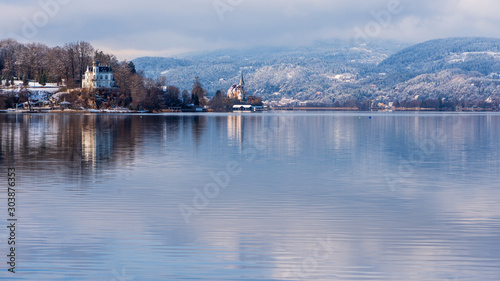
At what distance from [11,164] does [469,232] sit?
25423mm

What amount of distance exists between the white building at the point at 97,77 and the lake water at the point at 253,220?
160893mm

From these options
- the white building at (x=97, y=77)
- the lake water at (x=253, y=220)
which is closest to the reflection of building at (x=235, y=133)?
the lake water at (x=253, y=220)

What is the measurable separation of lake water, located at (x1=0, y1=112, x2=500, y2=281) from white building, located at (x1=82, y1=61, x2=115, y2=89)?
16089cm

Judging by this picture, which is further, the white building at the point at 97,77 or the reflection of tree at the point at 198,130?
the white building at the point at 97,77

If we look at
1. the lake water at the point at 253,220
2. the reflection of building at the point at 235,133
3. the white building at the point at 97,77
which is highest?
the white building at the point at 97,77

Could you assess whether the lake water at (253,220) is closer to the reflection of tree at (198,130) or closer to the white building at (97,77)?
the reflection of tree at (198,130)

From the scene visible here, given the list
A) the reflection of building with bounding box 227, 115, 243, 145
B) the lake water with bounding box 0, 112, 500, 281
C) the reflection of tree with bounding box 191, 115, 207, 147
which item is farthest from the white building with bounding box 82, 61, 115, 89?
the lake water with bounding box 0, 112, 500, 281

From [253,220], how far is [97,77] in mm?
182151

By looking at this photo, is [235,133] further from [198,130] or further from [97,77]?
[97,77]

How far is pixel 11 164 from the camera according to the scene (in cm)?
3206

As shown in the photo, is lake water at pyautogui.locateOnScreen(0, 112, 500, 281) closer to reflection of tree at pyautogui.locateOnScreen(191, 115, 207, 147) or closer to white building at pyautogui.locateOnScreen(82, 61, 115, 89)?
reflection of tree at pyautogui.locateOnScreen(191, 115, 207, 147)

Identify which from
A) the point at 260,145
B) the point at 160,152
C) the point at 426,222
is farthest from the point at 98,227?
the point at 260,145

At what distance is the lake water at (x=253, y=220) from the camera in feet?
42.6

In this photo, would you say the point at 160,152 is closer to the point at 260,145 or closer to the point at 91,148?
the point at 91,148
